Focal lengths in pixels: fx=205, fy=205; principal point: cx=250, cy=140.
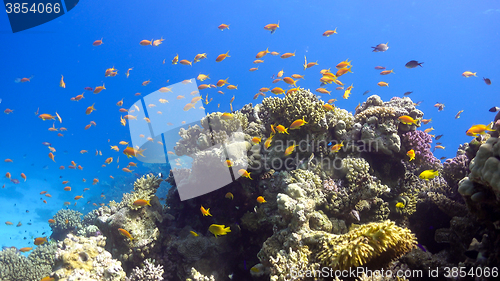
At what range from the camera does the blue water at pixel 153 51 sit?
165ft

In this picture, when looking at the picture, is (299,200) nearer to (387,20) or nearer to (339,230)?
(339,230)

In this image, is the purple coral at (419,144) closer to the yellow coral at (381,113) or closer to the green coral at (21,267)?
the yellow coral at (381,113)

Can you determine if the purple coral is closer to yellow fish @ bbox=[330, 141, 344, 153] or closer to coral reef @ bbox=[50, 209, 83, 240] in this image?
yellow fish @ bbox=[330, 141, 344, 153]

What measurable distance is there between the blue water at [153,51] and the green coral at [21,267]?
2402 centimetres

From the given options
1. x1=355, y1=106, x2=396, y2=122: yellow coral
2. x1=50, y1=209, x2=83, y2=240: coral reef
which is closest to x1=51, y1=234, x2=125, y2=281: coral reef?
x1=355, y1=106, x2=396, y2=122: yellow coral

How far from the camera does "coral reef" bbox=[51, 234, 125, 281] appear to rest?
3.90 meters

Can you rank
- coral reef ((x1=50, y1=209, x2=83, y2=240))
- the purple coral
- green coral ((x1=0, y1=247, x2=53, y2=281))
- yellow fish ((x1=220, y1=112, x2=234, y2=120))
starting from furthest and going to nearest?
1. coral reef ((x1=50, y1=209, x2=83, y2=240))
2. green coral ((x1=0, y1=247, x2=53, y2=281))
3. yellow fish ((x1=220, y1=112, x2=234, y2=120))
4. the purple coral

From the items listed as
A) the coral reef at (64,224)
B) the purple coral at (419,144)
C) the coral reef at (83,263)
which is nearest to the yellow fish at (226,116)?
the coral reef at (83,263)

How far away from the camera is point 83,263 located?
163 inches

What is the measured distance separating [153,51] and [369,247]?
3493 inches

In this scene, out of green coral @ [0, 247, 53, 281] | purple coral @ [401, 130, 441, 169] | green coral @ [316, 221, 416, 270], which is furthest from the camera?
green coral @ [0, 247, 53, 281]

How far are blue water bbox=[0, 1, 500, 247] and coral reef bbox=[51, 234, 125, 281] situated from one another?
97.6 feet

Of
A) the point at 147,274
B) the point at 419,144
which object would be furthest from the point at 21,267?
the point at 419,144

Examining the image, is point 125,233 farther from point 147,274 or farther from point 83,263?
point 147,274
